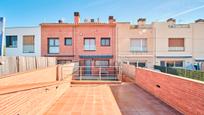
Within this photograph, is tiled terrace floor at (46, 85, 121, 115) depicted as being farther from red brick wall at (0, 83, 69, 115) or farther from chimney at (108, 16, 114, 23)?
chimney at (108, 16, 114, 23)

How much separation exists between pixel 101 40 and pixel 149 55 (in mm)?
5482

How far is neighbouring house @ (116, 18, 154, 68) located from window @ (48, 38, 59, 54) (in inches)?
260

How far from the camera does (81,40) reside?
19078 millimetres

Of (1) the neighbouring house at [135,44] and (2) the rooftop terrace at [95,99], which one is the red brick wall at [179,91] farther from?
(1) the neighbouring house at [135,44]

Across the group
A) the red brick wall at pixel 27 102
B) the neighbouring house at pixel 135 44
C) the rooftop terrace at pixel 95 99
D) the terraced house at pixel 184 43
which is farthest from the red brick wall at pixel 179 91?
the terraced house at pixel 184 43

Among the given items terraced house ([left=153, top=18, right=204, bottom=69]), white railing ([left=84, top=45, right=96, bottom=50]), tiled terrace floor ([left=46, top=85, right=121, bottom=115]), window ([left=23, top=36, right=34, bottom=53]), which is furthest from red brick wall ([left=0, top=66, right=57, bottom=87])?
terraced house ([left=153, top=18, right=204, bottom=69])

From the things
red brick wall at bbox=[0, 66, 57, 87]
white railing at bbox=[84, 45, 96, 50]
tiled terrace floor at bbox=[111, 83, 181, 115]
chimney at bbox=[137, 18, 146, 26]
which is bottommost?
tiled terrace floor at bbox=[111, 83, 181, 115]

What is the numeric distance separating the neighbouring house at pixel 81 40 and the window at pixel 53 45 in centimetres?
11

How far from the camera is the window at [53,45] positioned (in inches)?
761

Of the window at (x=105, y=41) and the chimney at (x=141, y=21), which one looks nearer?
the window at (x=105, y=41)

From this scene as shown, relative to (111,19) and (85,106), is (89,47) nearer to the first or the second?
(111,19)

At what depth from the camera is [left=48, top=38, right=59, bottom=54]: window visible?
1933cm

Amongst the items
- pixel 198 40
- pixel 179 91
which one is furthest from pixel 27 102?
pixel 198 40

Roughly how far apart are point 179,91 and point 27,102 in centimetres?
477
